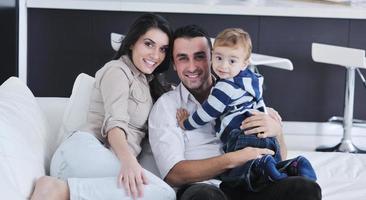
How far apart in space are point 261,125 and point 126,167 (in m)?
0.50

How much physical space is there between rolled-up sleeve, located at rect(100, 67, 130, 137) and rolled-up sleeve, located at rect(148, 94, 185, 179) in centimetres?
10

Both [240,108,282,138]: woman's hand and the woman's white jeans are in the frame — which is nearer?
the woman's white jeans

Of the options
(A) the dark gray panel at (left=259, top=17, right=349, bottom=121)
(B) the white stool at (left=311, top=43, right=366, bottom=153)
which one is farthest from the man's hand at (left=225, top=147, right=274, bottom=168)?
(A) the dark gray panel at (left=259, top=17, right=349, bottom=121)

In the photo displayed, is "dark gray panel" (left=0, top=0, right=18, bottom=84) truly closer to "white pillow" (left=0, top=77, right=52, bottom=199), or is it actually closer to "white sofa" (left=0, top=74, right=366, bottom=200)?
"white sofa" (left=0, top=74, right=366, bottom=200)

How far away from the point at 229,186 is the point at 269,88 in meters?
3.01

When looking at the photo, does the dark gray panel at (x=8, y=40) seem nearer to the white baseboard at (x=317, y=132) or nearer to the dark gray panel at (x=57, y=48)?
the dark gray panel at (x=57, y=48)

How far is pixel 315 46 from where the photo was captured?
442 cm

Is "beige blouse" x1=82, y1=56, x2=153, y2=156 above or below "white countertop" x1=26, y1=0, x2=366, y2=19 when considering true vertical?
below

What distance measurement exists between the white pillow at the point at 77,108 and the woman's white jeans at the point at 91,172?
22 cm

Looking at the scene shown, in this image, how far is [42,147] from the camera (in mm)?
2182

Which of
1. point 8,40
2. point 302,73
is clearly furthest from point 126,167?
point 302,73

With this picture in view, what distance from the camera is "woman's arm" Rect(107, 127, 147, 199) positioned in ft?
6.33

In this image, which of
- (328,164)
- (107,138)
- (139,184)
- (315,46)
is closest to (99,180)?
(139,184)

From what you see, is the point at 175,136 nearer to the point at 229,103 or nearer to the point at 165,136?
the point at 165,136
